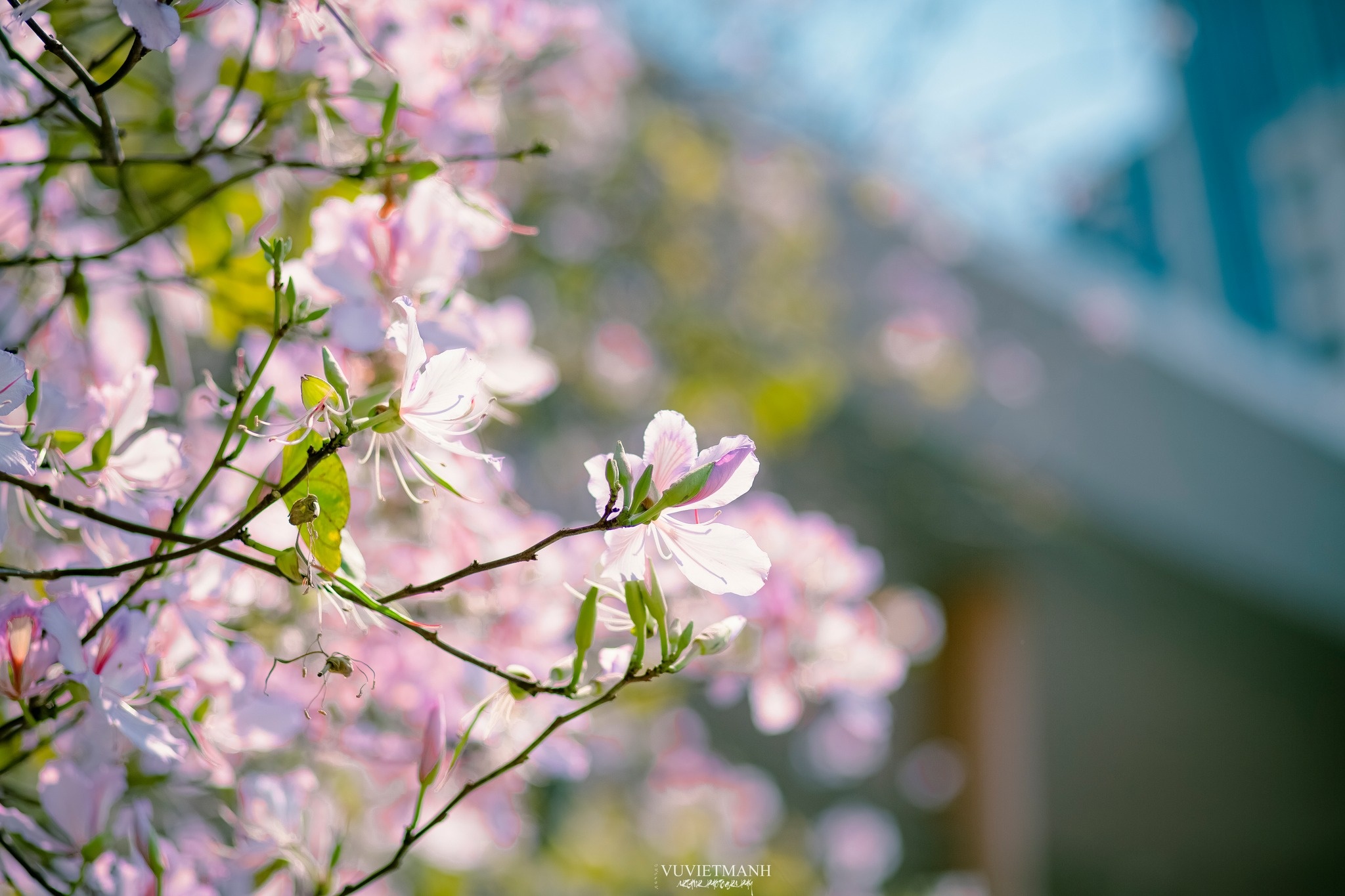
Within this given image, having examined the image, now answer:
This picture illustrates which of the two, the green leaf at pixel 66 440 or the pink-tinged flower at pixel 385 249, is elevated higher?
the pink-tinged flower at pixel 385 249

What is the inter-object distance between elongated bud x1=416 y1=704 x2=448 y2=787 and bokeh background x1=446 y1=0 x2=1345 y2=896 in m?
0.94

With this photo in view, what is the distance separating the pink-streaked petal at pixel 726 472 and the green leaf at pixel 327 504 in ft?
0.43

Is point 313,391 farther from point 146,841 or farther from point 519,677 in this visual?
point 146,841

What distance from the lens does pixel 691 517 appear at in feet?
1.44

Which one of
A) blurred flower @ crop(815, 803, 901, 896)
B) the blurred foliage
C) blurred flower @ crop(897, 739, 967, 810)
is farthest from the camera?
blurred flower @ crop(897, 739, 967, 810)

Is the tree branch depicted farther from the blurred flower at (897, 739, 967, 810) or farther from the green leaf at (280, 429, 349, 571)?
the blurred flower at (897, 739, 967, 810)

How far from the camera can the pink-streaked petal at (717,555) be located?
1.41 feet

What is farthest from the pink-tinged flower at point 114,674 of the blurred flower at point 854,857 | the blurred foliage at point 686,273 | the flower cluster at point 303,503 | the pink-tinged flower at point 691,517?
the blurred flower at point 854,857

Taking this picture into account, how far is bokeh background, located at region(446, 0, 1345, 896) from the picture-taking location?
220cm

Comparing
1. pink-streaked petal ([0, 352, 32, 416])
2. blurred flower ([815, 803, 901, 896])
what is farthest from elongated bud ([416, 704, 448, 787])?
blurred flower ([815, 803, 901, 896])

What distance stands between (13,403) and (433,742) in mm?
225

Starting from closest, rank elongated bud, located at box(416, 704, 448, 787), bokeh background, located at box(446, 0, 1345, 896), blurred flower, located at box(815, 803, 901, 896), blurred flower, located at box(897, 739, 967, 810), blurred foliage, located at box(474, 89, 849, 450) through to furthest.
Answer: elongated bud, located at box(416, 704, 448, 787) < blurred foliage, located at box(474, 89, 849, 450) < bokeh background, located at box(446, 0, 1345, 896) < blurred flower, located at box(815, 803, 901, 896) < blurred flower, located at box(897, 739, 967, 810)

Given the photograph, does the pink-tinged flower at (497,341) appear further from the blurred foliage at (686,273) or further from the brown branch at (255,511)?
the blurred foliage at (686,273)

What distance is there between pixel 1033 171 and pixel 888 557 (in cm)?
164
